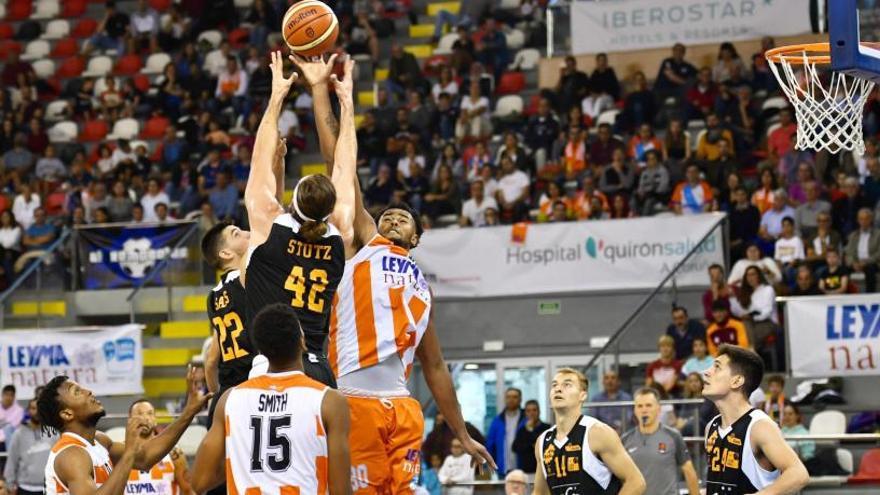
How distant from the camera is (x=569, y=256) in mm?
19422

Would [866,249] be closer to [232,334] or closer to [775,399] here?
[775,399]

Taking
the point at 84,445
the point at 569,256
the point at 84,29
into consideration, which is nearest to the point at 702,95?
the point at 569,256

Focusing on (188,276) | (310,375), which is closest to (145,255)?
(188,276)

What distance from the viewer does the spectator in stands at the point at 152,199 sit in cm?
2298

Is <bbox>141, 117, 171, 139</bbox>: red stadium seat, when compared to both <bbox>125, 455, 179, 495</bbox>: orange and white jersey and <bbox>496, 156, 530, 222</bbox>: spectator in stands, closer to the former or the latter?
<bbox>496, 156, 530, 222</bbox>: spectator in stands

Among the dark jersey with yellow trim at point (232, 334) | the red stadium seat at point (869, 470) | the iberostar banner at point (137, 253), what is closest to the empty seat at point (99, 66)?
the iberostar banner at point (137, 253)

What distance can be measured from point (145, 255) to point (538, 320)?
5.37 metres

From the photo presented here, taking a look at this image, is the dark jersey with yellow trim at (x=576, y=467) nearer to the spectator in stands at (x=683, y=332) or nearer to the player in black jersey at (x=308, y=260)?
the player in black jersey at (x=308, y=260)

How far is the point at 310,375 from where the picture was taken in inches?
289

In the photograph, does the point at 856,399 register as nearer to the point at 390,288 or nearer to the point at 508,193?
the point at 508,193

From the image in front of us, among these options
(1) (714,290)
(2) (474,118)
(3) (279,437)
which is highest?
(2) (474,118)

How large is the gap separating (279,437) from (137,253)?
14.3 metres

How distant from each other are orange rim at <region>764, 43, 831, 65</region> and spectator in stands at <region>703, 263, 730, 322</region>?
6.35 metres

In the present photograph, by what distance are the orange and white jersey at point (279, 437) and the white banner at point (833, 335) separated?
420 inches
